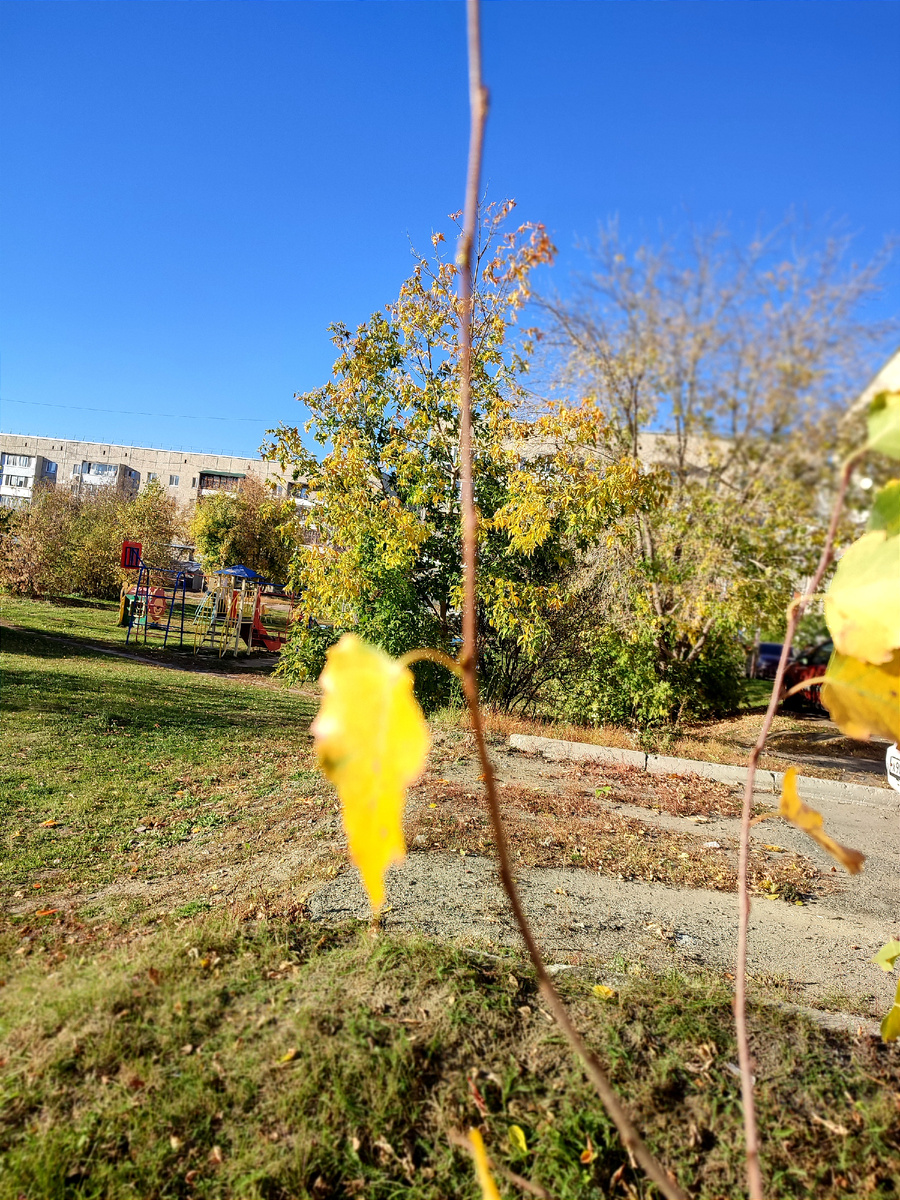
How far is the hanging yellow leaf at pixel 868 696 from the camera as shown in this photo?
55cm

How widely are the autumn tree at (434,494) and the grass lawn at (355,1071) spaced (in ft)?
17.0

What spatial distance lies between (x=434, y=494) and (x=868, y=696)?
805 centimetres

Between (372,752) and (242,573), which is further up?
(242,573)

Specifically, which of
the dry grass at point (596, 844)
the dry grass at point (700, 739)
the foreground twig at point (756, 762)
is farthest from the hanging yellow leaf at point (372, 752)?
the dry grass at point (700, 739)

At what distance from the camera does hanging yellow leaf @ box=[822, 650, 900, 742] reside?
0.55m

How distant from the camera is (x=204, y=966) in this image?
2895 millimetres

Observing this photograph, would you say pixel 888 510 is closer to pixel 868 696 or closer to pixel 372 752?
pixel 868 696

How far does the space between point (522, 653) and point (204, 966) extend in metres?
7.10

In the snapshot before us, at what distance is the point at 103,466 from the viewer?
72.6 meters

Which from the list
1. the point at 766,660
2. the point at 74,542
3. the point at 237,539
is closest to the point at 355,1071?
the point at 766,660

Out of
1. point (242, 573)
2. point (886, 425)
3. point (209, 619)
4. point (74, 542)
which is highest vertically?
point (74, 542)

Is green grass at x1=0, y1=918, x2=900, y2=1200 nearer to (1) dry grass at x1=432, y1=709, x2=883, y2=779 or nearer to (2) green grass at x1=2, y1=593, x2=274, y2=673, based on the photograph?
(1) dry grass at x1=432, y1=709, x2=883, y2=779

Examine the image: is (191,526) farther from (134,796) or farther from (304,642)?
(134,796)

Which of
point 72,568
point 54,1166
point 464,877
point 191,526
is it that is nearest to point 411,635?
point 464,877
